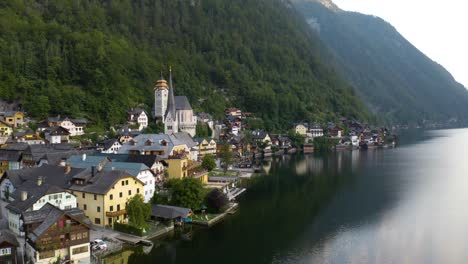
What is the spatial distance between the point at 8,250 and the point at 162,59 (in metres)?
84.7

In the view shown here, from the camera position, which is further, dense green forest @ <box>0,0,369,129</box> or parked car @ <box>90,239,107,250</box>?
dense green forest @ <box>0,0,369,129</box>

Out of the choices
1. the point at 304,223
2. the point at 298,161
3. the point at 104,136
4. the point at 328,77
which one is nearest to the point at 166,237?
the point at 304,223

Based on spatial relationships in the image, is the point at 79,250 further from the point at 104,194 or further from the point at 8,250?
the point at 104,194

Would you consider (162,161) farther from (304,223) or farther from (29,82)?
(29,82)

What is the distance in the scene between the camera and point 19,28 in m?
79.3

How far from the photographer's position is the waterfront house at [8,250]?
871 inches

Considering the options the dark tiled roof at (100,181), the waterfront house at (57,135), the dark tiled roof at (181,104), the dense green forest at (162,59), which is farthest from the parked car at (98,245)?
the dark tiled roof at (181,104)

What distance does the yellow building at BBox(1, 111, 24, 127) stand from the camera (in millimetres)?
57447

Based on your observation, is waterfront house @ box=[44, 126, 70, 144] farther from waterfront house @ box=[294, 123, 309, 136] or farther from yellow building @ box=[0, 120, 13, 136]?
waterfront house @ box=[294, 123, 309, 136]

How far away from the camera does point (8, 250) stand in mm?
22359

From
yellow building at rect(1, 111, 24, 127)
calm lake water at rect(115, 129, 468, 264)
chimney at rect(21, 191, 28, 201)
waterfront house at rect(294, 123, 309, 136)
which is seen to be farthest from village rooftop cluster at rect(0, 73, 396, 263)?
waterfront house at rect(294, 123, 309, 136)

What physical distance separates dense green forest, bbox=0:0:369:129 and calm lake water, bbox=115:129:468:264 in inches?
1492

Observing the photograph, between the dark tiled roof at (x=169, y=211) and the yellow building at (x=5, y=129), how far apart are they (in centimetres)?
3261

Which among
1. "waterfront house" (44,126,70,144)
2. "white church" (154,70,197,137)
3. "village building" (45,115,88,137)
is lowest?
"waterfront house" (44,126,70,144)
